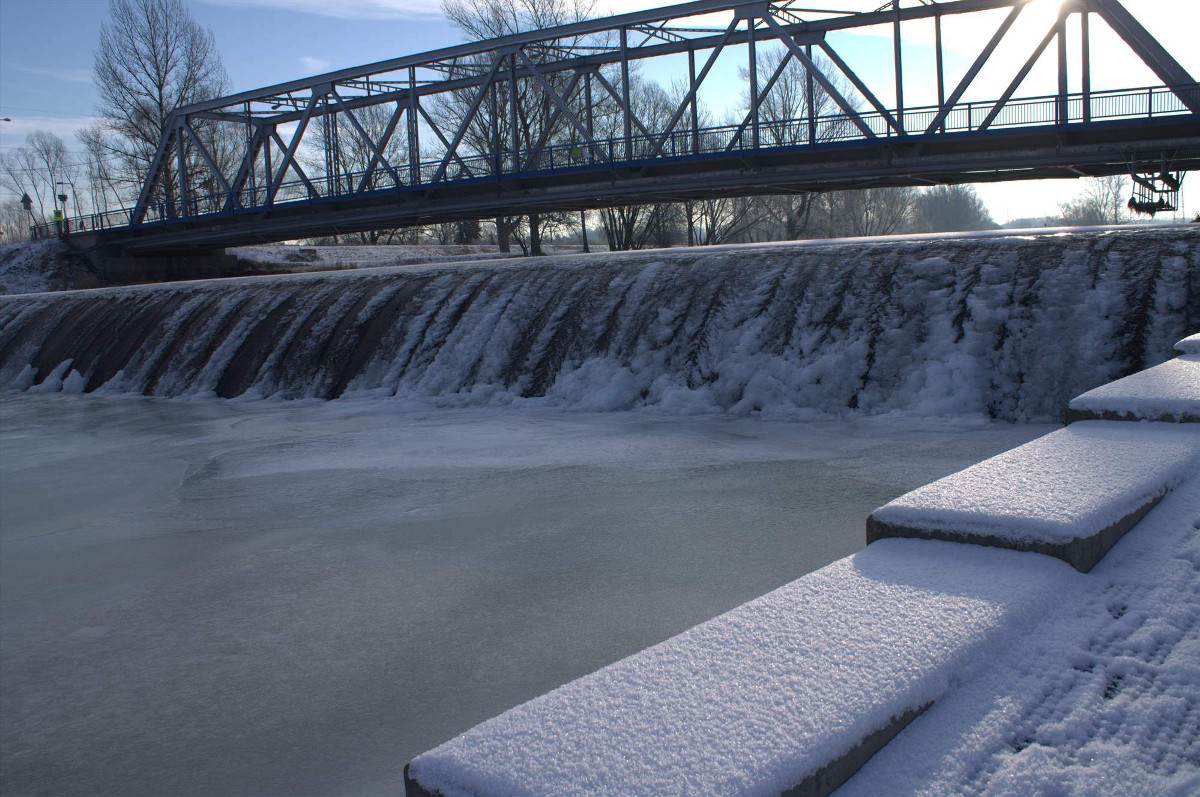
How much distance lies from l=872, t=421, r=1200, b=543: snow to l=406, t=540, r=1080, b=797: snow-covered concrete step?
7.1 inches

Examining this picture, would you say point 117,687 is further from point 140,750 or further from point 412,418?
point 412,418

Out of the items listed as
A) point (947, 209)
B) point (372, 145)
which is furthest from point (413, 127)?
point (947, 209)

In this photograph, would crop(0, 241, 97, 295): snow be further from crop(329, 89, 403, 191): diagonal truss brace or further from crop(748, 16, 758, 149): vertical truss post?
crop(748, 16, 758, 149): vertical truss post

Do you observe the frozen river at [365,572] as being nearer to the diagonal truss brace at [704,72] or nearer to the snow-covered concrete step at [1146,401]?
the snow-covered concrete step at [1146,401]

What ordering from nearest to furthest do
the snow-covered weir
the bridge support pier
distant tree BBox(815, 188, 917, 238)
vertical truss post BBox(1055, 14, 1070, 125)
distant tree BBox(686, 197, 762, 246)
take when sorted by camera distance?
1. the snow-covered weir
2. vertical truss post BBox(1055, 14, 1070, 125)
3. the bridge support pier
4. distant tree BBox(686, 197, 762, 246)
5. distant tree BBox(815, 188, 917, 238)

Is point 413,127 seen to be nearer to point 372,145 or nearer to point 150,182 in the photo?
point 372,145

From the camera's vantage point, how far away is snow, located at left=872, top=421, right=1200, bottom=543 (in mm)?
1981

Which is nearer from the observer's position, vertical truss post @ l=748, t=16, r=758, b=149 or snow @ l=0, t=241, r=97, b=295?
vertical truss post @ l=748, t=16, r=758, b=149

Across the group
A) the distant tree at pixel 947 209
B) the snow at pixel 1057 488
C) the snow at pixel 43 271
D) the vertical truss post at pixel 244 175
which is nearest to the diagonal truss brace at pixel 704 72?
the vertical truss post at pixel 244 175

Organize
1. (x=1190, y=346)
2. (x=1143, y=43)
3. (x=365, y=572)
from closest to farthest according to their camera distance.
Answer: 1. (x=365, y=572)
2. (x=1190, y=346)
3. (x=1143, y=43)

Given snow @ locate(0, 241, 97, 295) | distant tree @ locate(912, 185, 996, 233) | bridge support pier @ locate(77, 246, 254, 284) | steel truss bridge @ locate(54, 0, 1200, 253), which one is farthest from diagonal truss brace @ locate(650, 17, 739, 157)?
distant tree @ locate(912, 185, 996, 233)

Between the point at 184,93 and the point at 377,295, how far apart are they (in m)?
36.1

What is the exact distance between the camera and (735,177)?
21516 millimetres

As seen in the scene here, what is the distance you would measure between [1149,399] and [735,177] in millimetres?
19271
